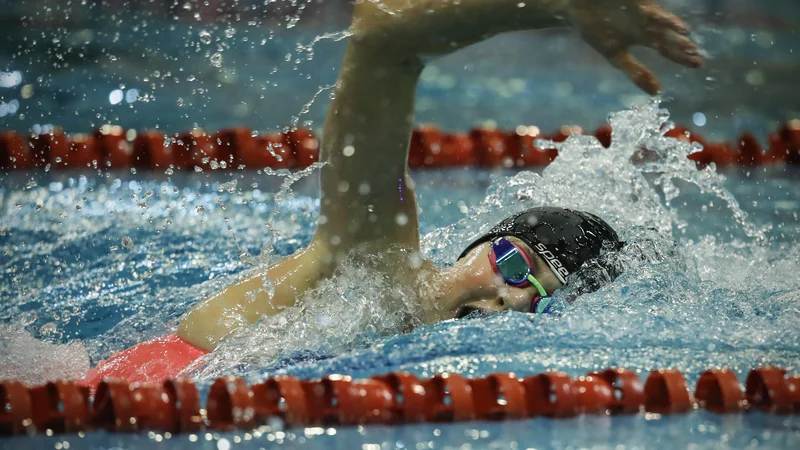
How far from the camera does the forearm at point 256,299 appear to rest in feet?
6.30

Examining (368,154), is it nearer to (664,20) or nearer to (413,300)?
(413,300)

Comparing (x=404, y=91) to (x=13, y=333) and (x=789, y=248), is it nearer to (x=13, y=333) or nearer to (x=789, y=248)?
(x=13, y=333)

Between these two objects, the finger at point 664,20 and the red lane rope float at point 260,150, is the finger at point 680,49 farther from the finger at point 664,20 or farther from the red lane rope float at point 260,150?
the red lane rope float at point 260,150

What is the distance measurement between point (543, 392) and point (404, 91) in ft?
2.11

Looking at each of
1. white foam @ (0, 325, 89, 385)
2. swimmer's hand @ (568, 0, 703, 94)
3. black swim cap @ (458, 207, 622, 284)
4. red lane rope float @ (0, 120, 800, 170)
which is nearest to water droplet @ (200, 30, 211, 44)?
red lane rope float @ (0, 120, 800, 170)

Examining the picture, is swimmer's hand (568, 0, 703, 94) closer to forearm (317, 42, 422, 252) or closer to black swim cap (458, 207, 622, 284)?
forearm (317, 42, 422, 252)

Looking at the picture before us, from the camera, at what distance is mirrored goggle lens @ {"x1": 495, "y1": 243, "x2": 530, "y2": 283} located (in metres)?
1.96

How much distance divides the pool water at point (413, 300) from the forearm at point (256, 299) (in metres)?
0.03

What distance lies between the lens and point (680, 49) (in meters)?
1.37

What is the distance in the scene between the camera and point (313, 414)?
1617 mm

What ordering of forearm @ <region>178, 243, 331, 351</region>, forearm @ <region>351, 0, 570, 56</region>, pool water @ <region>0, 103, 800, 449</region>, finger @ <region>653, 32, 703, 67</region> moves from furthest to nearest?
forearm @ <region>178, 243, 331, 351</region>
pool water @ <region>0, 103, 800, 449</region>
forearm @ <region>351, 0, 570, 56</region>
finger @ <region>653, 32, 703, 67</region>

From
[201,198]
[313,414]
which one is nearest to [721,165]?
[201,198]

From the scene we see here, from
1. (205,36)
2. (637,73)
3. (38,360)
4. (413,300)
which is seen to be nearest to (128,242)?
(38,360)

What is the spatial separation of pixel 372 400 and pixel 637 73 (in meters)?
0.75
